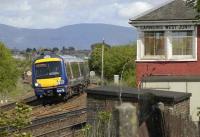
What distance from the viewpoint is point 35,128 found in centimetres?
2100

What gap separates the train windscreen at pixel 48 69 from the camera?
109 feet

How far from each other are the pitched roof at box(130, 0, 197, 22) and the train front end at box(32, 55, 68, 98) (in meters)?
5.42

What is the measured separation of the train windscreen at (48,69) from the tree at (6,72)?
23589 mm

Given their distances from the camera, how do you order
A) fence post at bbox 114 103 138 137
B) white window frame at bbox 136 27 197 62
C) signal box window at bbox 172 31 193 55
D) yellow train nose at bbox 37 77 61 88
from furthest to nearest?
yellow train nose at bbox 37 77 61 88 < white window frame at bbox 136 27 197 62 < signal box window at bbox 172 31 193 55 < fence post at bbox 114 103 138 137

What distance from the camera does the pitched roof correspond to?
100 ft

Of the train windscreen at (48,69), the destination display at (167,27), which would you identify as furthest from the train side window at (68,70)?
the destination display at (167,27)

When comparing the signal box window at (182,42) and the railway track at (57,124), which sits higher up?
the signal box window at (182,42)

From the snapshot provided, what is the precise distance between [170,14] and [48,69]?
7.49 metres

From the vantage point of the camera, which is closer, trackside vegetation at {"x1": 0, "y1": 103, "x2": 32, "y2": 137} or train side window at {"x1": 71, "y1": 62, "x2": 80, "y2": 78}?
trackside vegetation at {"x1": 0, "y1": 103, "x2": 32, "y2": 137}

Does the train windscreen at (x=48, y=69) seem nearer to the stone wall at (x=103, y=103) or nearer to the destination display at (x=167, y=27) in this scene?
the destination display at (x=167, y=27)

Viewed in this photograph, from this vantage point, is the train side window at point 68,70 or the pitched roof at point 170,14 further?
the train side window at point 68,70

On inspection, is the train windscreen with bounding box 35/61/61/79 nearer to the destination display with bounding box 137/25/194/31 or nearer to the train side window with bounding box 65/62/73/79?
the train side window with bounding box 65/62/73/79

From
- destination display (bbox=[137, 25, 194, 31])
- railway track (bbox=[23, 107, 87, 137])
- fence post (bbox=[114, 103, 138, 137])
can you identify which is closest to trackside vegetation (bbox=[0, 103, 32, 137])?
fence post (bbox=[114, 103, 138, 137])

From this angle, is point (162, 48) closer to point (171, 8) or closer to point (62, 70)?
point (171, 8)
